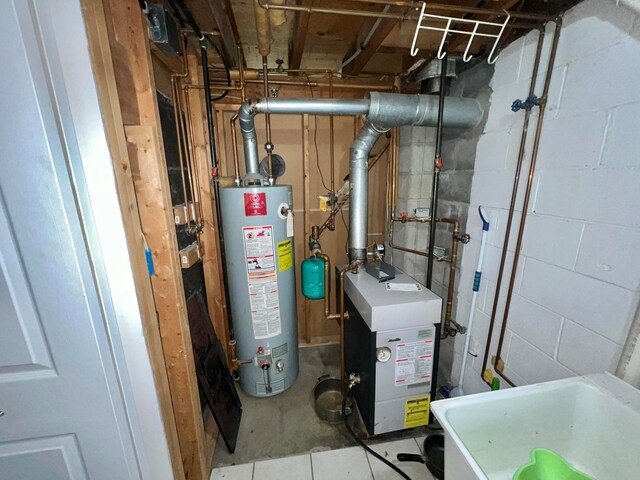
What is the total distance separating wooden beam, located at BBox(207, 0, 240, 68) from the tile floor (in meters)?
2.19

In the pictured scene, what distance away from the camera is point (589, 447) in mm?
771

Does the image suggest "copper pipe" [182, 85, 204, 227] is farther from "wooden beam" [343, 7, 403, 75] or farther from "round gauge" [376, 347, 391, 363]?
"round gauge" [376, 347, 391, 363]

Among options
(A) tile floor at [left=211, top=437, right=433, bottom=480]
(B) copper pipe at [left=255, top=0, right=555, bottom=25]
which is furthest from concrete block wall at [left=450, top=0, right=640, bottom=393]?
(A) tile floor at [left=211, top=437, right=433, bottom=480]

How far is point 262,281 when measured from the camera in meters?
1.62

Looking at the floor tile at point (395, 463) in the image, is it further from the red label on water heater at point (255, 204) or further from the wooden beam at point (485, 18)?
the wooden beam at point (485, 18)

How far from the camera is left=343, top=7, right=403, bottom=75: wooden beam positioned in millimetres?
1137

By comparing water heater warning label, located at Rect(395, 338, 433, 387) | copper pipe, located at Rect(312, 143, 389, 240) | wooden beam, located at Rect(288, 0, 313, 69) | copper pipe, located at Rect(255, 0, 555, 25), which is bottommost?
water heater warning label, located at Rect(395, 338, 433, 387)

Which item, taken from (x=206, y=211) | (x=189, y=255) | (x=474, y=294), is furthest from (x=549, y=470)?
(x=206, y=211)

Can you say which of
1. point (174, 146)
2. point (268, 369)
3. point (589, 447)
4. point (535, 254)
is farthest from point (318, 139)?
point (589, 447)

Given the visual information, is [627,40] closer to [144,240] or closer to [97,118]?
[97,118]

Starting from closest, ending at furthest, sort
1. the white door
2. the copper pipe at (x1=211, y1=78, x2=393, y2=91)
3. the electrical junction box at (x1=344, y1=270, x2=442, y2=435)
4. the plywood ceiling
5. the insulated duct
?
the white door
the plywood ceiling
the electrical junction box at (x1=344, y1=270, x2=442, y2=435)
the insulated duct
the copper pipe at (x1=211, y1=78, x2=393, y2=91)

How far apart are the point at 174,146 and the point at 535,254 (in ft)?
6.41

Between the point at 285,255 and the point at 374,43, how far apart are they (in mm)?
1270

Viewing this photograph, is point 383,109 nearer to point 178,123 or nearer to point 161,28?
point 161,28
